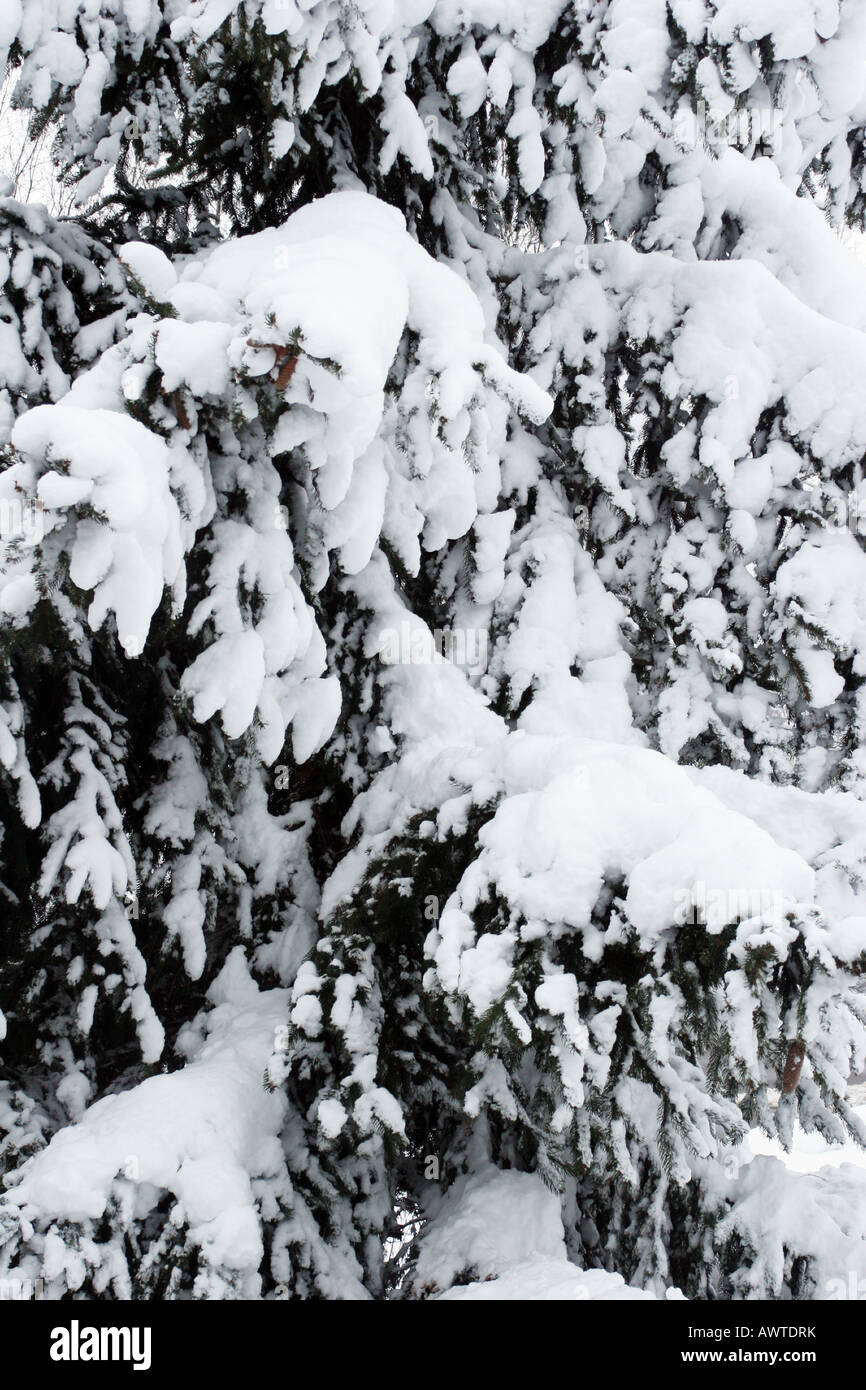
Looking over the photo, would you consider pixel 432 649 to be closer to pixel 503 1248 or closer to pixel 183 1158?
pixel 183 1158

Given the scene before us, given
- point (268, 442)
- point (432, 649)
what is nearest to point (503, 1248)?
point (432, 649)

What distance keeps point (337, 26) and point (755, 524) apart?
181 centimetres

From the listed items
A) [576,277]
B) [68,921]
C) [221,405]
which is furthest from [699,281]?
[68,921]

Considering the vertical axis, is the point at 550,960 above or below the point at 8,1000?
above

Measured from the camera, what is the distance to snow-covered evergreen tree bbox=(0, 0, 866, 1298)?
1.80 metres

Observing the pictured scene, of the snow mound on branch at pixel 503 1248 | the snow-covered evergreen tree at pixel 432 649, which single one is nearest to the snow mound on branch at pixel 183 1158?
the snow-covered evergreen tree at pixel 432 649

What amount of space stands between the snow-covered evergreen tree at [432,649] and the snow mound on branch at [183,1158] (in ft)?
0.04

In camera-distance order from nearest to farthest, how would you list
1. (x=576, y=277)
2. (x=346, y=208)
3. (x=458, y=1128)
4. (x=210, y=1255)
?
1. (x=210, y=1255)
2. (x=346, y=208)
3. (x=458, y=1128)
4. (x=576, y=277)

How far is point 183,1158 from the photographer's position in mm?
2129

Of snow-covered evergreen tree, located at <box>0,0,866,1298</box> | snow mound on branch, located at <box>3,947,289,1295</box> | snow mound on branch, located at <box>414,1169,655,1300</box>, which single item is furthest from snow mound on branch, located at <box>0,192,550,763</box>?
snow mound on branch, located at <box>414,1169,655,1300</box>

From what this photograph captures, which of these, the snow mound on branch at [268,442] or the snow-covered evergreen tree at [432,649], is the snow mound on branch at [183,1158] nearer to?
the snow-covered evergreen tree at [432,649]

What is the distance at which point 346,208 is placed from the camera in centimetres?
257

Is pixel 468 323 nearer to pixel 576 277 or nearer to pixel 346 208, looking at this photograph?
pixel 346 208

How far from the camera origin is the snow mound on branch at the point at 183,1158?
201cm
